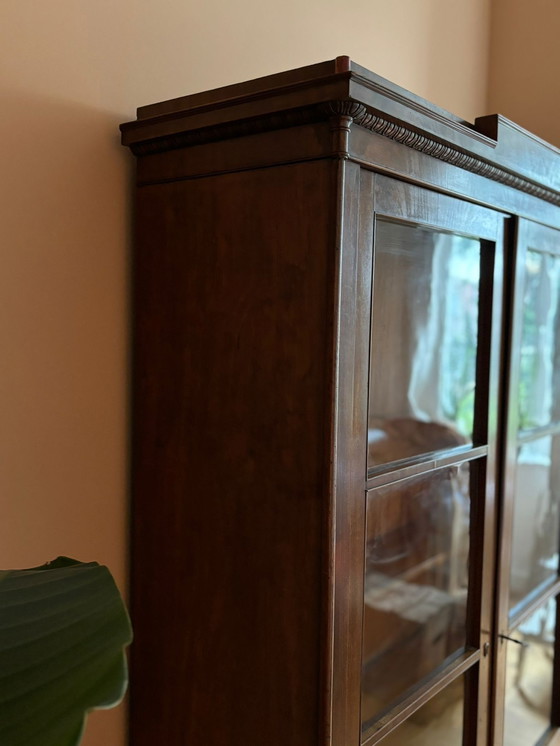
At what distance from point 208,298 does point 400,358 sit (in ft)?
2.12

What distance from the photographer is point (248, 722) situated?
2.77 feet

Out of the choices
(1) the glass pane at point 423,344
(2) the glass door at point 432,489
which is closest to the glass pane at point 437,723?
(2) the glass door at point 432,489

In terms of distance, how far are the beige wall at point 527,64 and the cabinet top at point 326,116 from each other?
92cm

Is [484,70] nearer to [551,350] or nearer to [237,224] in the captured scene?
[551,350]

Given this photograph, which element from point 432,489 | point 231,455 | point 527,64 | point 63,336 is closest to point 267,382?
point 231,455

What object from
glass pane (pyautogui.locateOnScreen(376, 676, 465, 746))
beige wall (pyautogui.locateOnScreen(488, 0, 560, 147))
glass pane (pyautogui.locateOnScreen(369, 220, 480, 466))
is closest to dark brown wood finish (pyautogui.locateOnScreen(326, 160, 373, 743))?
glass pane (pyautogui.locateOnScreen(369, 220, 480, 466))

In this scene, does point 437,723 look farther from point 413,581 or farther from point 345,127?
point 345,127

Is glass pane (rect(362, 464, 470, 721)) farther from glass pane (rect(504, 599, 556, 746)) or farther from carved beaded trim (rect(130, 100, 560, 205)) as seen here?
carved beaded trim (rect(130, 100, 560, 205))

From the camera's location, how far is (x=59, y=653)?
12.8 inches

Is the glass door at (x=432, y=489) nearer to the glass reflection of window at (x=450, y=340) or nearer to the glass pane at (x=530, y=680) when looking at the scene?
the glass reflection of window at (x=450, y=340)

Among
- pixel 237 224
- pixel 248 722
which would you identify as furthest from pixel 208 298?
pixel 248 722

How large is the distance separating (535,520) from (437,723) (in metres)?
0.55

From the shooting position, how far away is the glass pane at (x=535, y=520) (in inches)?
53.7

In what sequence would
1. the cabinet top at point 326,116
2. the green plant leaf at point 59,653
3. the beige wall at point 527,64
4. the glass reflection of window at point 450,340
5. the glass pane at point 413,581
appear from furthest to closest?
the beige wall at point 527,64, the glass reflection of window at point 450,340, the glass pane at point 413,581, the cabinet top at point 326,116, the green plant leaf at point 59,653
